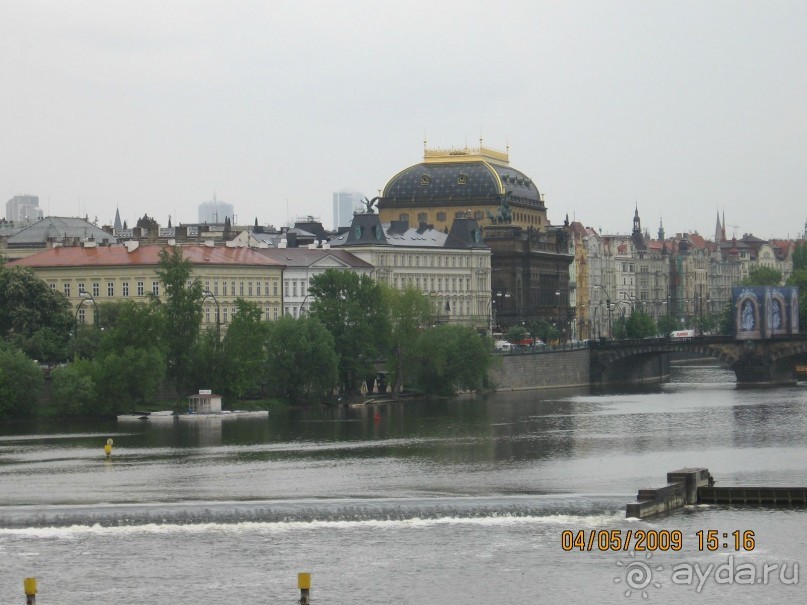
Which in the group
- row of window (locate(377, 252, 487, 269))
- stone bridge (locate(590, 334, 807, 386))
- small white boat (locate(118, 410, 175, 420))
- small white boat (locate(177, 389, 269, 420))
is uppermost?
row of window (locate(377, 252, 487, 269))

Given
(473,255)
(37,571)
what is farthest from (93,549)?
(473,255)

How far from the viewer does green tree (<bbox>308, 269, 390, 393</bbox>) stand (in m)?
140

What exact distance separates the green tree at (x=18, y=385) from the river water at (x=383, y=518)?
6062 mm

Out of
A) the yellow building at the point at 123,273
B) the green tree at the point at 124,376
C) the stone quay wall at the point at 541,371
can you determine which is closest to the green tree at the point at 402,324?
the stone quay wall at the point at 541,371

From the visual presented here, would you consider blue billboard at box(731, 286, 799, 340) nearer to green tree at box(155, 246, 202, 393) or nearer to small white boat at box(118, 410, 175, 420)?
green tree at box(155, 246, 202, 393)

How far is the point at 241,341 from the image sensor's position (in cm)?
12950

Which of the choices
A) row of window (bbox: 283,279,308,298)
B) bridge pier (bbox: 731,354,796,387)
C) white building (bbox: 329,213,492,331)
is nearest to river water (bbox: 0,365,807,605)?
row of window (bbox: 283,279,308,298)

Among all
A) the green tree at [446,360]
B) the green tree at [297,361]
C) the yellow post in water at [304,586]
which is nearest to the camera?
the yellow post in water at [304,586]

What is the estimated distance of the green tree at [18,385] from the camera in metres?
118

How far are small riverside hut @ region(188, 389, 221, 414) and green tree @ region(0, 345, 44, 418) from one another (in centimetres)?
963

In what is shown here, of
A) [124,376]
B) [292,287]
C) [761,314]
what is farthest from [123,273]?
[761,314]

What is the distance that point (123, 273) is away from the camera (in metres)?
154

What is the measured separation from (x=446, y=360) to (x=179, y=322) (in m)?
23.8

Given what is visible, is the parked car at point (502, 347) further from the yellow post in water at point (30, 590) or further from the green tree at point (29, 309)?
the yellow post in water at point (30, 590)
